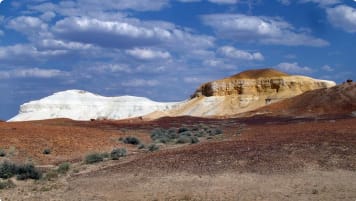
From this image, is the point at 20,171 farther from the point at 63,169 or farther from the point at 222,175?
the point at 222,175

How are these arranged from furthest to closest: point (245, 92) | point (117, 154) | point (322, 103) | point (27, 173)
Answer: point (245, 92) → point (322, 103) → point (117, 154) → point (27, 173)

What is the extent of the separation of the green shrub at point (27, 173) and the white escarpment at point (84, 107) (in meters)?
84.9

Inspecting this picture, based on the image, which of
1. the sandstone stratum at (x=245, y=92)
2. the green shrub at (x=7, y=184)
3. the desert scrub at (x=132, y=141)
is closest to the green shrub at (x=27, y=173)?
the green shrub at (x=7, y=184)

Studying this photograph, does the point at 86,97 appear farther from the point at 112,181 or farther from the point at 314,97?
the point at 112,181

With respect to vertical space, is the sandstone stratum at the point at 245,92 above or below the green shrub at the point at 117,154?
above

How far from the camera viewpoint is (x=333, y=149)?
15.7 m

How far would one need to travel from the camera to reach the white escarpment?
10344 centimetres

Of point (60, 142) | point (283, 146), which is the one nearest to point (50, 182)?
point (283, 146)

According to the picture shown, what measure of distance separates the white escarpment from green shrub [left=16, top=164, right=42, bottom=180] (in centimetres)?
8486

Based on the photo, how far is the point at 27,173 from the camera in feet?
47.4

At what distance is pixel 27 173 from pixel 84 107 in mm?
96354

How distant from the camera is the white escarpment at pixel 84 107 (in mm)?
103438

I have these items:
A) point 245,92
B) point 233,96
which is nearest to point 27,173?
point 233,96

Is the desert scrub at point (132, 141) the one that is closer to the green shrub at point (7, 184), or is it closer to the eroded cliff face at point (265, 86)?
the green shrub at point (7, 184)
